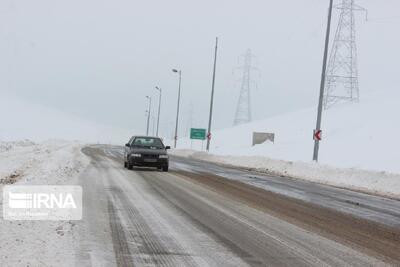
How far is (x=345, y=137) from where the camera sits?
187 feet

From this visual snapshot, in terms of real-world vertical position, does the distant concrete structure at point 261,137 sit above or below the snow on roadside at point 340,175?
above

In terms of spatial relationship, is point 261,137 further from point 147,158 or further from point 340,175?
point 147,158

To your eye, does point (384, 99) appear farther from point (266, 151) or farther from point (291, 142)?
point (266, 151)

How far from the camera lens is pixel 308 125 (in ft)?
262

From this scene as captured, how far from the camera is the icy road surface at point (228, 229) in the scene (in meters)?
7.59

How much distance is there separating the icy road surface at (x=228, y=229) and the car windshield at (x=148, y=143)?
950 cm

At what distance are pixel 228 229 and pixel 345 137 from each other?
161 feet

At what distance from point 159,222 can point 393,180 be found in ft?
50.0

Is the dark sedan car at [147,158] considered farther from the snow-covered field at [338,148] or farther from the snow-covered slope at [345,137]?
the snow-covered slope at [345,137]

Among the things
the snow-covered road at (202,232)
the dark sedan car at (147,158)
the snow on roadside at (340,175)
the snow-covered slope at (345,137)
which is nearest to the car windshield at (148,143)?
the dark sedan car at (147,158)

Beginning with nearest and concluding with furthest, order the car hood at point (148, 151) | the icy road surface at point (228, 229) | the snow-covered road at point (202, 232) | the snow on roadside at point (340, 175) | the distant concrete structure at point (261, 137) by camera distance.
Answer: the snow-covered road at point (202, 232), the icy road surface at point (228, 229), the snow on roadside at point (340, 175), the car hood at point (148, 151), the distant concrete structure at point (261, 137)

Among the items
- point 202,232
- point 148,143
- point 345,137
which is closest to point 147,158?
point 148,143

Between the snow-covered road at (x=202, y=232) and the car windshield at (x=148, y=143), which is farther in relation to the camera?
the car windshield at (x=148, y=143)

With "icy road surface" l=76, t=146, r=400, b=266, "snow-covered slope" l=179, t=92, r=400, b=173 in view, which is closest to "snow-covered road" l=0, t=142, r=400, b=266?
"icy road surface" l=76, t=146, r=400, b=266
